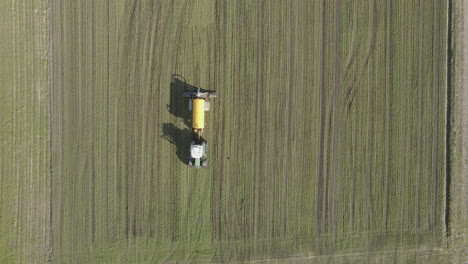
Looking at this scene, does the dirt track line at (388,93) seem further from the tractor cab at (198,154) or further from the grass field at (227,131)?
the tractor cab at (198,154)

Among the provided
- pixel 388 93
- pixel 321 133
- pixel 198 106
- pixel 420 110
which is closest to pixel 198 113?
pixel 198 106

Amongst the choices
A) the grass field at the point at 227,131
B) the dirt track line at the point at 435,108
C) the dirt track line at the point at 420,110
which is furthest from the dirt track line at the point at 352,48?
the dirt track line at the point at 435,108

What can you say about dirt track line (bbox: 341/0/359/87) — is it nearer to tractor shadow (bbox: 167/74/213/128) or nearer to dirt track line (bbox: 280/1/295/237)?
dirt track line (bbox: 280/1/295/237)

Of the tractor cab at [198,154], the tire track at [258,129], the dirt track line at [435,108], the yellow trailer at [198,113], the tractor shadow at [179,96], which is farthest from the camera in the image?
the dirt track line at [435,108]

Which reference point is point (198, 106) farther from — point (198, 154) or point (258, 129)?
point (258, 129)

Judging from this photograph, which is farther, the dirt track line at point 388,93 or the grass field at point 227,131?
the dirt track line at point 388,93

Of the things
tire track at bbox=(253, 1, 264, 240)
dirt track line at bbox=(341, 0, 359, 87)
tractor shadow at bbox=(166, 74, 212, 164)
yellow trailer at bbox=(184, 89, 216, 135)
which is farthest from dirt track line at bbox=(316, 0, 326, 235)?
tractor shadow at bbox=(166, 74, 212, 164)
